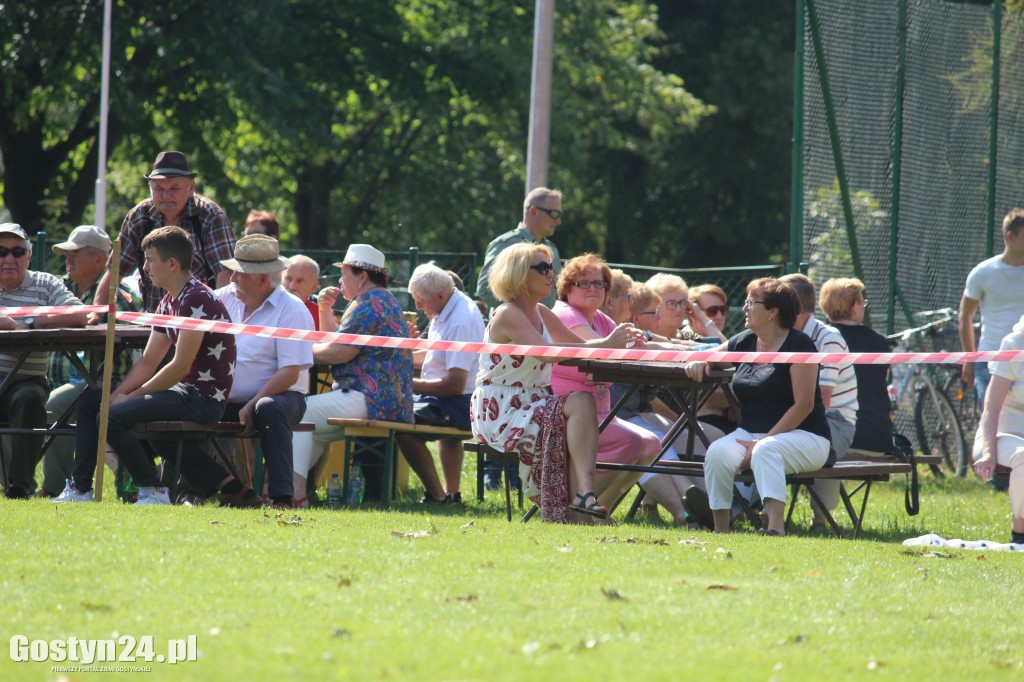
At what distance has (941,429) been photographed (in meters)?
13.2

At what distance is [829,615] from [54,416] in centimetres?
Result: 608

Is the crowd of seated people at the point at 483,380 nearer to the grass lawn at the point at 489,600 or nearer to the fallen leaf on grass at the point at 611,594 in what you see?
the grass lawn at the point at 489,600

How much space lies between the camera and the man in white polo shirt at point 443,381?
982cm

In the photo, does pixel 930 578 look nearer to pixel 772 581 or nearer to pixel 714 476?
pixel 772 581

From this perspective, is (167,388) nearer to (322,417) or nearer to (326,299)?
(322,417)

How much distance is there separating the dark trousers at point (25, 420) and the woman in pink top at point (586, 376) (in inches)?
128

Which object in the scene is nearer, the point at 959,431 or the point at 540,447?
the point at 540,447

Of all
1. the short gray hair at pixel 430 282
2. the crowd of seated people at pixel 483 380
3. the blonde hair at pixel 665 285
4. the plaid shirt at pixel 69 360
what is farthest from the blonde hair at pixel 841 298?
the plaid shirt at pixel 69 360

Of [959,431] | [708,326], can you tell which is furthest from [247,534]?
[959,431]

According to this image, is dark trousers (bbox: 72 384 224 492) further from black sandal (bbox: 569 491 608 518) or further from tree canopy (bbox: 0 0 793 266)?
tree canopy (bbox: 0 0 793 266)

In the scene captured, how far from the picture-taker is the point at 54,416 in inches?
374

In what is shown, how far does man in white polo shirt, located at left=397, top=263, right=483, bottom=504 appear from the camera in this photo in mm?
9820

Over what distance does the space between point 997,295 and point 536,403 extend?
5.16 m

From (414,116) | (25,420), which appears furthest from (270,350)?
(414,116)
